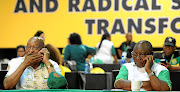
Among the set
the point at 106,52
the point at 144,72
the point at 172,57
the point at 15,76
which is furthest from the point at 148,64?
the point at 106,52

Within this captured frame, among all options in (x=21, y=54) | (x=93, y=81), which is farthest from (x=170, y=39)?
(x=21, y=54)

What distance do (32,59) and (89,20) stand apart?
24.0 feet

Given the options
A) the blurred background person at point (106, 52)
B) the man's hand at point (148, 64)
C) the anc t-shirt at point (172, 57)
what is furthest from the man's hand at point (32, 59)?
the blurred background person at point (106, 52)

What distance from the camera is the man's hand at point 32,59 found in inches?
136

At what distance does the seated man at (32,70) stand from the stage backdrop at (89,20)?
6900 mm

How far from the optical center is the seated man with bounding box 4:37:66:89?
11.1ft

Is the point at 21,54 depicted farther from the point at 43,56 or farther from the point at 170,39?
the point at 43,56

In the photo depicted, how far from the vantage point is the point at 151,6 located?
402 inches

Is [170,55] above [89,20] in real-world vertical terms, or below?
below

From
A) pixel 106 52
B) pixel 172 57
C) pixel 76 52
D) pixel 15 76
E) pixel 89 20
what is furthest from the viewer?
pixel 89 20

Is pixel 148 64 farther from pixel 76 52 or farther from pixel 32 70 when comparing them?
pixel 76 52

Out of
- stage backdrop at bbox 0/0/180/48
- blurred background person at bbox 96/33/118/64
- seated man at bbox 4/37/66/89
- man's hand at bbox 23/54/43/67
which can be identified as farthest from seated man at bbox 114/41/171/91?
stage backdrop at bbox 0/0/180/48

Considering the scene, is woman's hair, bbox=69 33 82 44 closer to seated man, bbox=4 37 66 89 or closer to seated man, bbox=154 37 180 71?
seated man, bbox=154 37 180 71

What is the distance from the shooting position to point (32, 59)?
347 cm
